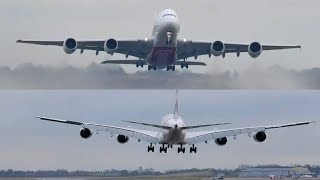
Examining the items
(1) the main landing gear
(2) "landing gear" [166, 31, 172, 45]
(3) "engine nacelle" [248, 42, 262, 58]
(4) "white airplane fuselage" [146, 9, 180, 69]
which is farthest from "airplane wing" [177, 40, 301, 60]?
(2) "landing gear" [166, 31, 172, 45]

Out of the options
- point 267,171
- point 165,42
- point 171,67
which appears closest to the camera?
point 165,42

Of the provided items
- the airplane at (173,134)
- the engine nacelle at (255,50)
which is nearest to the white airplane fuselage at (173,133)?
the airplane at (173,134)

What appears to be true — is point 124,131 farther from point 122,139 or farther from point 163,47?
point 163,47

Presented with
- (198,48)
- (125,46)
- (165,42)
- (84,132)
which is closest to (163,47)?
(165,42)

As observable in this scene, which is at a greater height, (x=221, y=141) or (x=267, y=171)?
(x=267, y=171)

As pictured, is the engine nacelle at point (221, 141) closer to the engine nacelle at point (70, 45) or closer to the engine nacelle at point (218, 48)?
the engine nacelle at point (218, 48)

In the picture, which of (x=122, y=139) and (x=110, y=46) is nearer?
(x=122, y=139)

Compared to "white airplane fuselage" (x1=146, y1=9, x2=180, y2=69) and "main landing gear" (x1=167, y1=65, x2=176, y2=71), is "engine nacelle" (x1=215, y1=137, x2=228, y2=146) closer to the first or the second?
"white airplane fuselage" (x1=146, y1=9, x2=180, y2=69)
